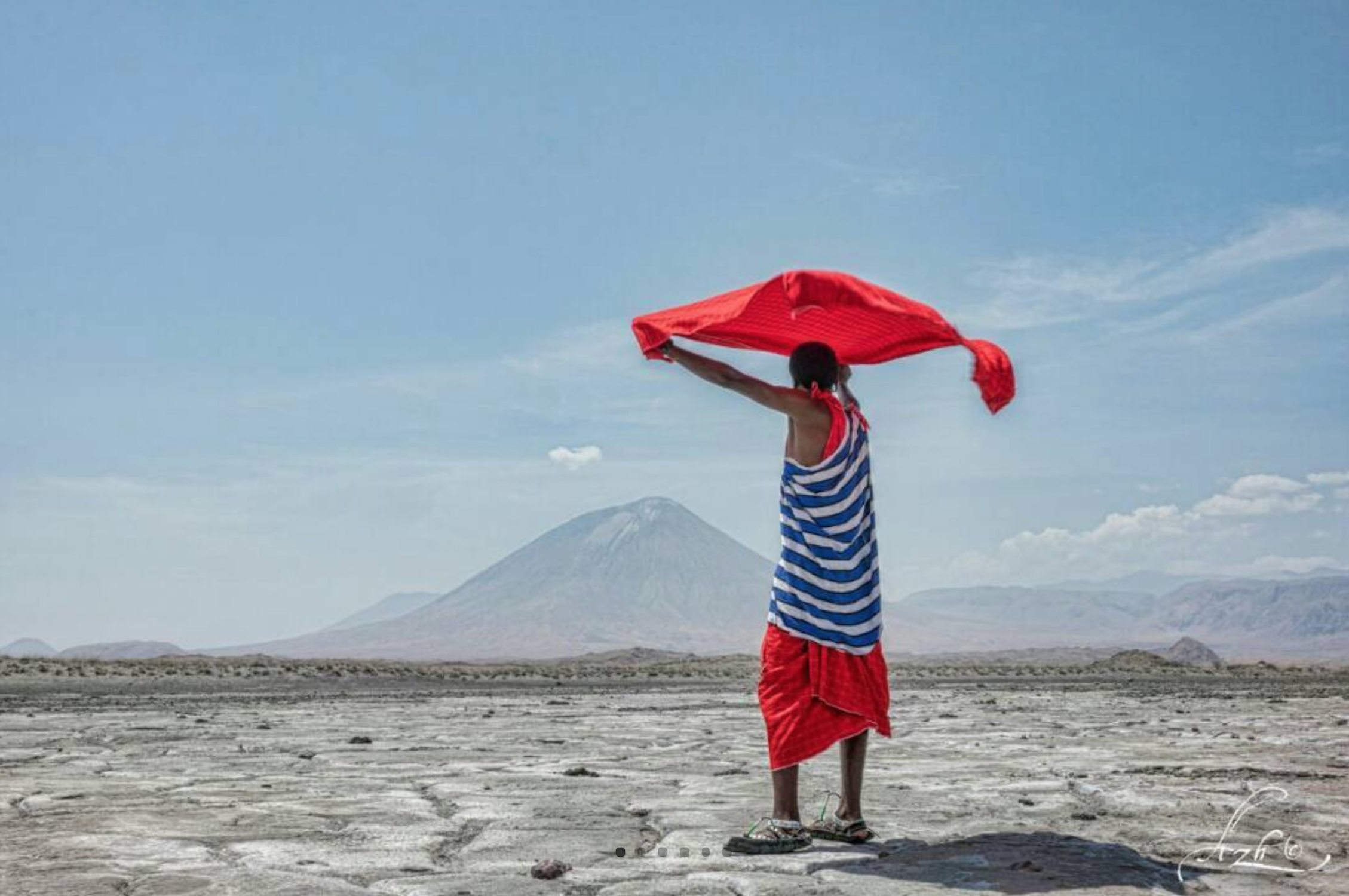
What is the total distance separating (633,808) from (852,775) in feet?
4.27

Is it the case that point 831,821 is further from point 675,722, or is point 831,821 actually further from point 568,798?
point 675,722

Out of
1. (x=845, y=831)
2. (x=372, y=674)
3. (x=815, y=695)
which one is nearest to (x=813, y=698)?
(x=815, y=695)

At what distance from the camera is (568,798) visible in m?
6.52

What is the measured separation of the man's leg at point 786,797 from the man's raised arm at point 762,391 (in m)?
1.45

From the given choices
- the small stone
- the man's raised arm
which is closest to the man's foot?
the small stone

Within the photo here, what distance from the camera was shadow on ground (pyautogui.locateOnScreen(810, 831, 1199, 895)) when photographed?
430 centimetres

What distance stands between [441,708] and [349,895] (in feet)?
41.1

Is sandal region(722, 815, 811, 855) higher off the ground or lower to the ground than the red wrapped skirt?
lower

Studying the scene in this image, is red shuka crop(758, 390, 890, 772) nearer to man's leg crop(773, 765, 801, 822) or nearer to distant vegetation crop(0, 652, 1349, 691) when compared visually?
man's leg crop(773, 765, 801, 822)

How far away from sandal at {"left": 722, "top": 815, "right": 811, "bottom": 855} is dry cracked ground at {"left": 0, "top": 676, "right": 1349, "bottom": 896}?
63 millimetres

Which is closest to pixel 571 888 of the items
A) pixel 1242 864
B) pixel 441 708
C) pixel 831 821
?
pixel 831 821
